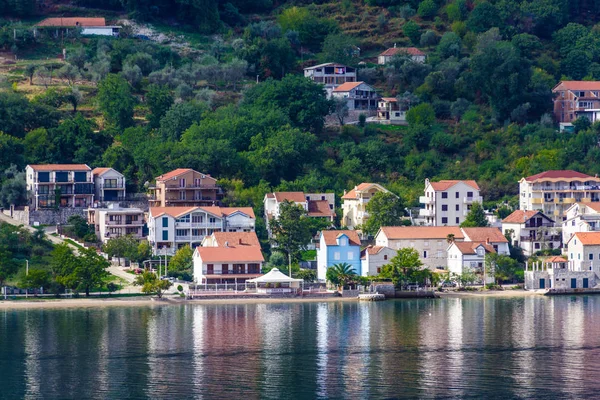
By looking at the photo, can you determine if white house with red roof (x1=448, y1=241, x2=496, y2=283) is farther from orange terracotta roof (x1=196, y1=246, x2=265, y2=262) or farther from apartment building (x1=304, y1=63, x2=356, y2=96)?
apartment building (x1=304, y1=63, x2=356, y2=96)

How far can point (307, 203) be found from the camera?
347ft

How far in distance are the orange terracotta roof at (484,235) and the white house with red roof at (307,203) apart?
12324 millimetres

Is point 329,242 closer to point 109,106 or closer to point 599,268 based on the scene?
point 599,268

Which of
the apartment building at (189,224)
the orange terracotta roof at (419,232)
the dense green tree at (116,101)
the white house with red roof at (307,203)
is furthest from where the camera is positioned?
the dense green tree at (116,101)

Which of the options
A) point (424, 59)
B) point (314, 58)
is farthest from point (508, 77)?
point (314, 58)

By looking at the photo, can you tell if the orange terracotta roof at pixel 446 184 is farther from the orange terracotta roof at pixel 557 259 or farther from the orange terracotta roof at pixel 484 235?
the orange terracotta roof at pixel 557 259

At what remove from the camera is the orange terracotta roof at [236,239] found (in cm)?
9531

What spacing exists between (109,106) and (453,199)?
104 feet

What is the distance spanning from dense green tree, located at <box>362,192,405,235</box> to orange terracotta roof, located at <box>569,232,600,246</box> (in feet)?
44.8

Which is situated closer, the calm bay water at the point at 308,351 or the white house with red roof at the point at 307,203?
the calm bay water at the point at 308,351

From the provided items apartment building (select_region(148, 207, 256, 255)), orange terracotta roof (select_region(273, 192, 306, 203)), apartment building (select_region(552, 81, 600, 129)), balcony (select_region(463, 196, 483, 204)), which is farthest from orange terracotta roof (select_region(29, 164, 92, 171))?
apartment building (select_region(552, 81, 600, 129))

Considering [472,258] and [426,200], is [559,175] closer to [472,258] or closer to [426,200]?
[426,200]

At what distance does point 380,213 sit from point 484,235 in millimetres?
8366

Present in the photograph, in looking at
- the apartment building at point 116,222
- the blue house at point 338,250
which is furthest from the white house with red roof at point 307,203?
the apartment building at point 116,222
